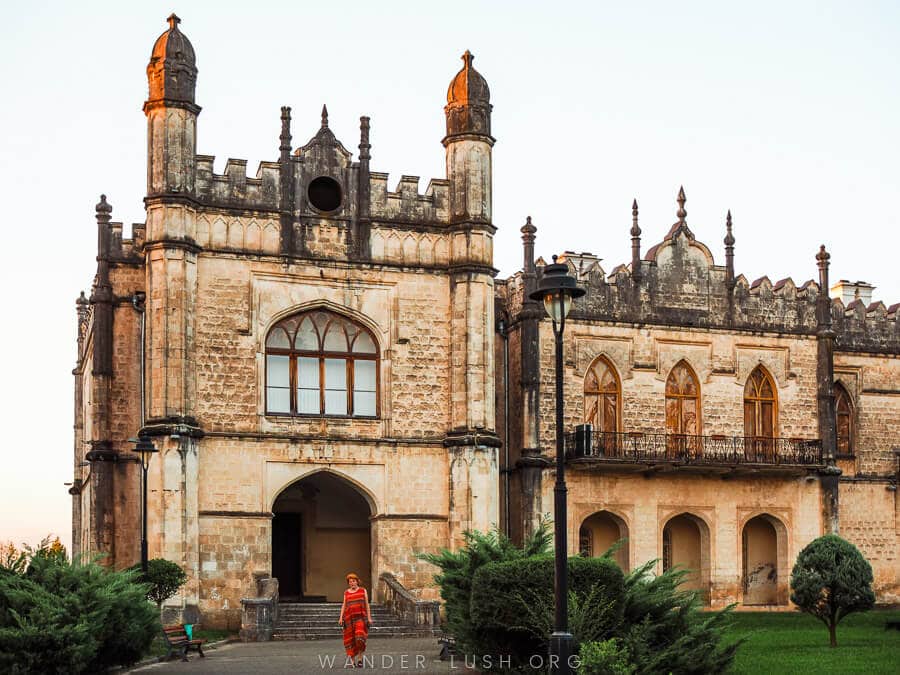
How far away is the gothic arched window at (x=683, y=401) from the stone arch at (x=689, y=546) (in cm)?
246

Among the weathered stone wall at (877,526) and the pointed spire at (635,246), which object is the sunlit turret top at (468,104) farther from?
the weathered stone wall at (877,526)

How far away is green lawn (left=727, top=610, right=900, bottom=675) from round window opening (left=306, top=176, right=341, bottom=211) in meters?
14.5

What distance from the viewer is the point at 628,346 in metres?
39.4

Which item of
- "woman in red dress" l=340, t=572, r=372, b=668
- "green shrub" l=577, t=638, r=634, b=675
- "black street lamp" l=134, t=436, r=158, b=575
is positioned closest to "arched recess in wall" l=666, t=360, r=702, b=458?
"black street lamp" l=134, t=436, r=158, b=575

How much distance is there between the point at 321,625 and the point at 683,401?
13.5m

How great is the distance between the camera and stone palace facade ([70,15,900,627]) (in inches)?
1339

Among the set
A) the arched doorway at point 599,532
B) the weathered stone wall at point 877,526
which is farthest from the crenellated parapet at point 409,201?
the weathered stone wall at point 877,526

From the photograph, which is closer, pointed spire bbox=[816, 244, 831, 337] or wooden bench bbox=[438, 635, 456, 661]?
wooden bench bbox=[438, 635, 456, 661]

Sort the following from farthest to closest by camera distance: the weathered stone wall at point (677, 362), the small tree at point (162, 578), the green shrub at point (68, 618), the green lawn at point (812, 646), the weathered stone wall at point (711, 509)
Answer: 1. the weathered stone wall at point (677, 362)
2. the weathered stone wall at point (711, 509)
3. the small tree at point (162, 578)
4. the green lawn at point (812, 646)
5. the green shrub at point (68, 618)

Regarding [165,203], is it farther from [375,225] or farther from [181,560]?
[181,560]

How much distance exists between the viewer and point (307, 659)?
81.1ft

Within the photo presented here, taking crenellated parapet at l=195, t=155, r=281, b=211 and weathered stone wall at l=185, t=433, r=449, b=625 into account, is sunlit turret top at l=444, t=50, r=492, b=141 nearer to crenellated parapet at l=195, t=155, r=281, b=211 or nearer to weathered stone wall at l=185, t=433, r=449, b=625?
crenellated parapet at l=195, t=155, r=281, b=211

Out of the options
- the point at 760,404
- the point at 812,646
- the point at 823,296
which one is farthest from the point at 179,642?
the point at 823,296

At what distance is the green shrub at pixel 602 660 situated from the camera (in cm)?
1694
